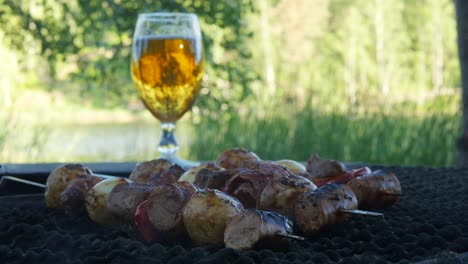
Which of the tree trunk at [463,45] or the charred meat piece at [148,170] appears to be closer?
the charred meat piece at [148,170]

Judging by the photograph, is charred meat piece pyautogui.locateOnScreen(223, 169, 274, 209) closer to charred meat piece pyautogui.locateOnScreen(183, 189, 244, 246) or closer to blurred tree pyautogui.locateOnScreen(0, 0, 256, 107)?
charred meat piece pyautogui.locateOnScreen(183, 189, 244, 246)

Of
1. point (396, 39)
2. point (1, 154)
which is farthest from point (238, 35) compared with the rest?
point (396, 39)

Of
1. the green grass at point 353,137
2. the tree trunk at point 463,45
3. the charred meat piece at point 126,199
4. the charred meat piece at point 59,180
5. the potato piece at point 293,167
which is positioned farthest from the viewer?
the green grass at point 353,137

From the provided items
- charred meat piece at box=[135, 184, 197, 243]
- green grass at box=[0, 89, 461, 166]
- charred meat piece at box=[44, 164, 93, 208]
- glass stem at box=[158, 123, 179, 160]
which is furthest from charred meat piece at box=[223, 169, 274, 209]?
green grass at box=[0, 89, 461, 166]

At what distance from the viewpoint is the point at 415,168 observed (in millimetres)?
2420

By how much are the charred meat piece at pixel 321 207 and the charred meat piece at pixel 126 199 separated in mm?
367

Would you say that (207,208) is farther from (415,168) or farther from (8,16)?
(8,16)

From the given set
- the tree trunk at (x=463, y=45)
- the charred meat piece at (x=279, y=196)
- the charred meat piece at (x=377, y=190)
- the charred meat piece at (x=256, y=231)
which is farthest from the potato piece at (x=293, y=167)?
the tree trunk at (x=463, y=45)

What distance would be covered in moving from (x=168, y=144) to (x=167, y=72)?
252mm

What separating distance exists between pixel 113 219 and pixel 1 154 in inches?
231

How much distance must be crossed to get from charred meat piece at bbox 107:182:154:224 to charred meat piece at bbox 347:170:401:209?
1.71ft

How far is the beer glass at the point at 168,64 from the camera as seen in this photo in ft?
7.64

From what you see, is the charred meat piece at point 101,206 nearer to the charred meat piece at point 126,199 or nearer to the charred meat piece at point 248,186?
the charred meat piece at point 126,199

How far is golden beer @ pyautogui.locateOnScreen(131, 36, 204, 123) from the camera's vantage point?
7.66 feet
